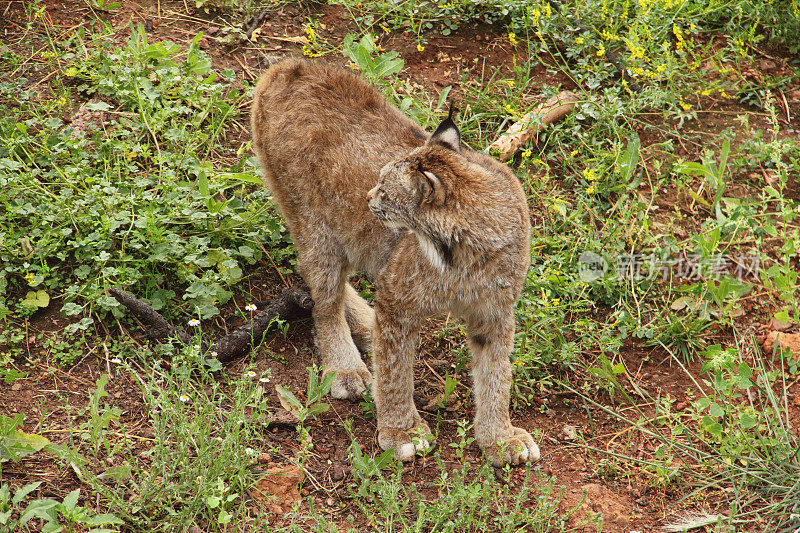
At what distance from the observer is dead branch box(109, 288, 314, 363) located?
4316 mm

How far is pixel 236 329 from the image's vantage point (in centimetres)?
458

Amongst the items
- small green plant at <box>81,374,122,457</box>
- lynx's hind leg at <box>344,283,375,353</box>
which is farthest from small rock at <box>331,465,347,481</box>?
lynx's hind leg at <box>344,283,375,353</box>

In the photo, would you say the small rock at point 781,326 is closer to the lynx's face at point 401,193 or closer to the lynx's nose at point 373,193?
the lynx's face at point 401,193

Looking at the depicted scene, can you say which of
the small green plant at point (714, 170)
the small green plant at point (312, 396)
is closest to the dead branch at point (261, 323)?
the small green plant at point (312, 396)

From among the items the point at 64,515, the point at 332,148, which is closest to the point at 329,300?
the point at 332,148

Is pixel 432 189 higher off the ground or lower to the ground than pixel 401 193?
higher

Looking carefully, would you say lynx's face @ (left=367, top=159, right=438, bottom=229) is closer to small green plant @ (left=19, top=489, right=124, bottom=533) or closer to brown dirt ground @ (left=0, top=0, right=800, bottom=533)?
brown dirt ground @ (left=0, top=0, right=800, bottom=533)

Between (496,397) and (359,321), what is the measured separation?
1.24 m

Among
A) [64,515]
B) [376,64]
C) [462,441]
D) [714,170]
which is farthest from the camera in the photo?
[376,64]

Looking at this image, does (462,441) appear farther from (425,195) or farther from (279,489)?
(425,195)

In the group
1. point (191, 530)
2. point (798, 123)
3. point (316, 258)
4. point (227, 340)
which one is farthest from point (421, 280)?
point (798, 123)

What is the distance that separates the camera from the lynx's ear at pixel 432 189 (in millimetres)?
3723

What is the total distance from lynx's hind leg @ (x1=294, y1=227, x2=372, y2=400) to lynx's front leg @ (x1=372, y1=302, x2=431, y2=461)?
46cm

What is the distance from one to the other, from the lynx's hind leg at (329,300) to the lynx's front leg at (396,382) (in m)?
0.46
